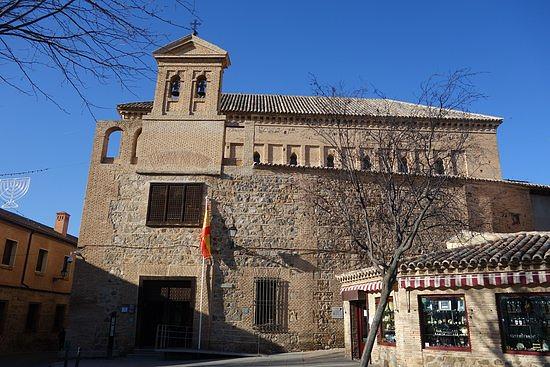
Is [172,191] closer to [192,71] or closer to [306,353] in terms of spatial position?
[192,71]

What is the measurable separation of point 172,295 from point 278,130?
538 inches

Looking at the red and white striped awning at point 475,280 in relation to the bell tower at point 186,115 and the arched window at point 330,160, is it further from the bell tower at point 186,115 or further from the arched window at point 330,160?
the arched window at point 330,160

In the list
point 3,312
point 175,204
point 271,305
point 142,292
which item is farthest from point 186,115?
point 3,312

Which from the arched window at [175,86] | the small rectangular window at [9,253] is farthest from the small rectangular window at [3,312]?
the arched window at [175,86]

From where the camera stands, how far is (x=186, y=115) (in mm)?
18719

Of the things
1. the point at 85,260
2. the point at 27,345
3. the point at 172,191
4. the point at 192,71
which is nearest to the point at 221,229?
the point at 172,191

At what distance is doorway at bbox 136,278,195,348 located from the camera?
16.2 metres

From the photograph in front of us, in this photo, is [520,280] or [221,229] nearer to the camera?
[520,280]

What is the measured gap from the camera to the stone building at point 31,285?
2011 centimetres

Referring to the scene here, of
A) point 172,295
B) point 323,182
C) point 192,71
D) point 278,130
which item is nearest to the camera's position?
point 172,295

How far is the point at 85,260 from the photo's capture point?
16719 millimetres

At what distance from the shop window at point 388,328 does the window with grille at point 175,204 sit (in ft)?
26.6

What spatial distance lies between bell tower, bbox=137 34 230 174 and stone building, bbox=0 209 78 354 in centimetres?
648

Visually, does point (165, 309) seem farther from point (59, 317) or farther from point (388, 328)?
point (59, 317)
